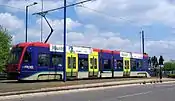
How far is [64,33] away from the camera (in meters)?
35.2

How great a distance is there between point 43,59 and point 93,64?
810 centimetres

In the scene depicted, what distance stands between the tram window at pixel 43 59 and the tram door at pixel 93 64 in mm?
6761

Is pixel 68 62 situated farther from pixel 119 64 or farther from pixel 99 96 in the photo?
pixel 99 96

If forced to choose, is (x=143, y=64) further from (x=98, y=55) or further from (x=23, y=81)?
(x=23, y=81)

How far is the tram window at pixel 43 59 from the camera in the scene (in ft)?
117

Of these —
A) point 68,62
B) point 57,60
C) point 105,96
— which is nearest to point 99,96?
point 105,96

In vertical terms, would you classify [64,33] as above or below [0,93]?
above

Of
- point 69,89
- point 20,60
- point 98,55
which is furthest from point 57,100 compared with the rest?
point 98,55

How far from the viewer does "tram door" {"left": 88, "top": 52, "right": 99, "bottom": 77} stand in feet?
138

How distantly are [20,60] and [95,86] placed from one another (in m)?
7.14

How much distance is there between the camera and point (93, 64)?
42719mm

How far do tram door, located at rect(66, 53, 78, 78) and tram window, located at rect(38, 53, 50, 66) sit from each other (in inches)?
104

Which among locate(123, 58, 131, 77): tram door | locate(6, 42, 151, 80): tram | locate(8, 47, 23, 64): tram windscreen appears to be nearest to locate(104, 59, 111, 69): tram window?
locate(6, 42, 151, 80): tram

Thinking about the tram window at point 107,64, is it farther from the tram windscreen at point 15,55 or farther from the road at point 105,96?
the road at point 105,96
